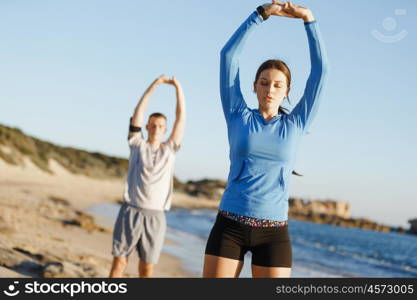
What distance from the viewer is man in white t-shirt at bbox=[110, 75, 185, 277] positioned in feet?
18.2

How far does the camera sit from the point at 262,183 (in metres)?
3.02

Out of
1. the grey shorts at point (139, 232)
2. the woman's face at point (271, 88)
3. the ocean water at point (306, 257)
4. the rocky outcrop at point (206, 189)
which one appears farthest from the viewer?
the rocky outcrop at point (206, 189)

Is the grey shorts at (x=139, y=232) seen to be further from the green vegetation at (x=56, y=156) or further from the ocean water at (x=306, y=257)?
the green vegetation at (x=56, y=156)

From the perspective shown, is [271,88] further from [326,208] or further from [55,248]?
[326,208]

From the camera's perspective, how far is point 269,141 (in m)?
3.04

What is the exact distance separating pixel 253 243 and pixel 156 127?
2773mm

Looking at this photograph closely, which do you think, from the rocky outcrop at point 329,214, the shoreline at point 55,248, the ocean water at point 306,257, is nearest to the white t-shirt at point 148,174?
the shoreline at point 55,248

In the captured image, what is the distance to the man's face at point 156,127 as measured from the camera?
→ 5621mm

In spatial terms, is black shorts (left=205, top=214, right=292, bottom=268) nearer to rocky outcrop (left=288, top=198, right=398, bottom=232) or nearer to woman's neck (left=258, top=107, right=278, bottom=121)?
woman's neck (left=258, top=107, right=278, bottom=121)

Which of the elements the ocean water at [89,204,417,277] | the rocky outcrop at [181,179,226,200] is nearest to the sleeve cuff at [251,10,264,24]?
the ocean water at [89,204,417,277]

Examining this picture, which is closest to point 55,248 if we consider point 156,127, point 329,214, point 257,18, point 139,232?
point 139,232

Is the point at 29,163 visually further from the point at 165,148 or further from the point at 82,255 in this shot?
the point at 165,148

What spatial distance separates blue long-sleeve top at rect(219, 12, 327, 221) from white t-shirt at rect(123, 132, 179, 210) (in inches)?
93.6

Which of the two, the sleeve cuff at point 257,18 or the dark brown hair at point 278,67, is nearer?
the dark brown hair at point 278,67
